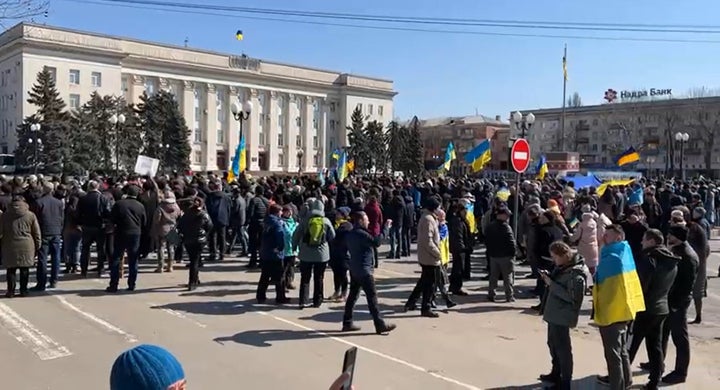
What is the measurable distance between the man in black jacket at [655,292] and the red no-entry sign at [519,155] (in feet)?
20.4

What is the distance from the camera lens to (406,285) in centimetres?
1309

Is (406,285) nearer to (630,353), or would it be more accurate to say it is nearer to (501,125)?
(630,353)

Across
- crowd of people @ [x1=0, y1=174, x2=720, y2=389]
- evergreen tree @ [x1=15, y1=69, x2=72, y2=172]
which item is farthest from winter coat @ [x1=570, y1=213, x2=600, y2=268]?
evergreen tree @ [x1=15, y1=69, x2=72, y2=172]

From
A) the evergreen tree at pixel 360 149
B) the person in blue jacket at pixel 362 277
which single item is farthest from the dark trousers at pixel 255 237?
the evergreen tree at pixel 360 149

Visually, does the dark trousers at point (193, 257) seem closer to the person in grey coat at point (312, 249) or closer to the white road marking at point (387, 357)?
the person in grey coat at point (312, 249)

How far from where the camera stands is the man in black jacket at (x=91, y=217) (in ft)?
42.6

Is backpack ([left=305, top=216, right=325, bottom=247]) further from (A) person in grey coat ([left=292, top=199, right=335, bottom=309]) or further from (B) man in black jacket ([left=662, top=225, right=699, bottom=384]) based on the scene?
(B) man in black jacket ([left=662, top=225, right=699, bottom=384])

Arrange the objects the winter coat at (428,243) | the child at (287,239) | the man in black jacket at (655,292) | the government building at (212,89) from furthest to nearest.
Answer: the government building at (212,89) → the child at (287,239) → the winter coat at (428,243) → the man in black jacket at (655,292)

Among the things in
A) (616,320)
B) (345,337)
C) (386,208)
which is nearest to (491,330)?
(345,337)

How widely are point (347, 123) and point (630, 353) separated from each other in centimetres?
10397

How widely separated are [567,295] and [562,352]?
1.90 feet

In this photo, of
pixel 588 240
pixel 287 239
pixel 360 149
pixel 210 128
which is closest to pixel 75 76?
pixel 210 128

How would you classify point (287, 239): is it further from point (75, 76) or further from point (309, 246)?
point (75, 76)

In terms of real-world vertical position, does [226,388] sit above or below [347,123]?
below
